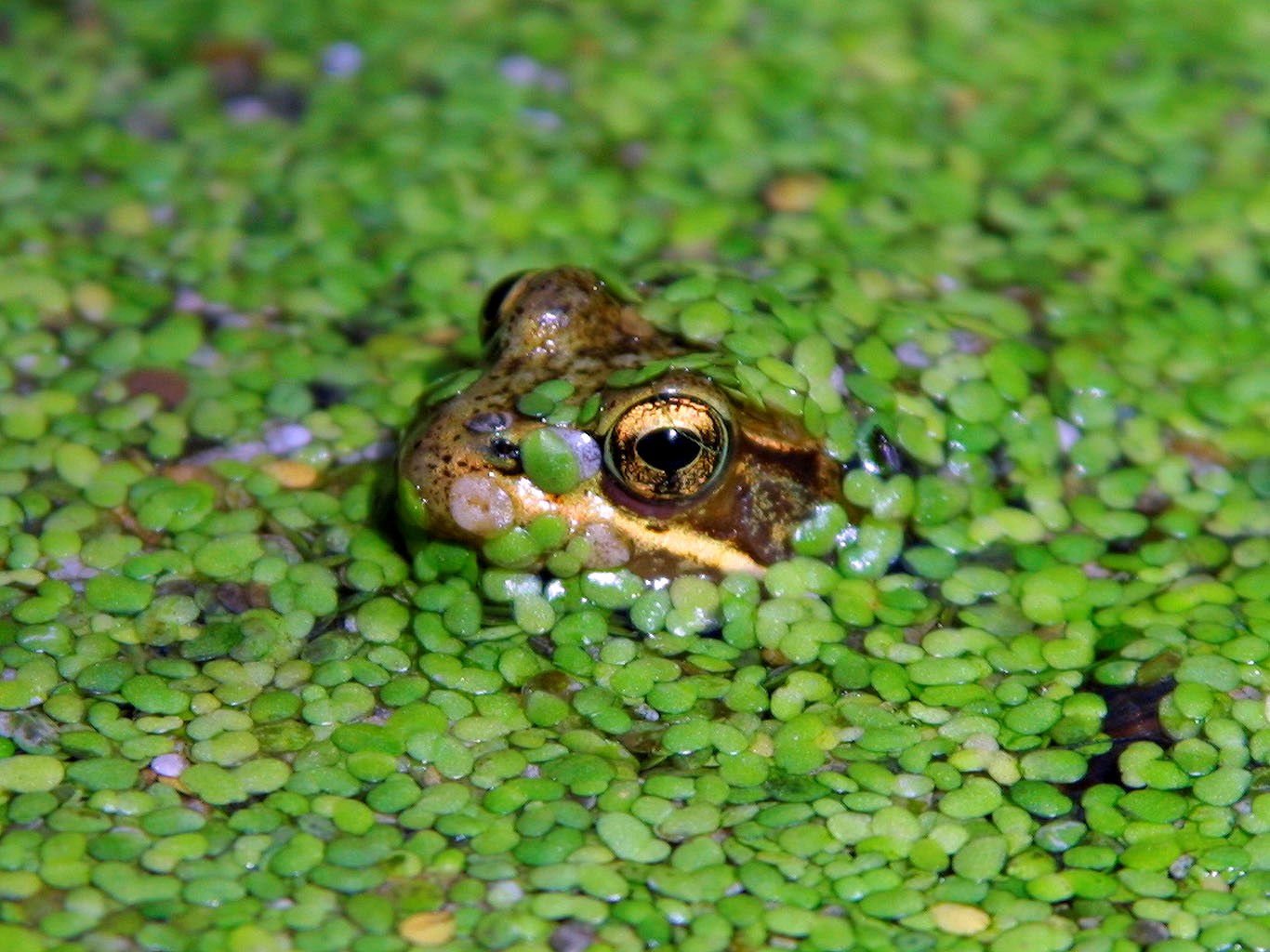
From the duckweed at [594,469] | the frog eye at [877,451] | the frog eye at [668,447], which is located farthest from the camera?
the frog eye at [877,451]

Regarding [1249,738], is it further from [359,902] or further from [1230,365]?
[359,902]

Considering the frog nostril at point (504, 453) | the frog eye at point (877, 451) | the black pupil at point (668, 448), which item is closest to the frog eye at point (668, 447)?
the black pupil at point (668, 448)

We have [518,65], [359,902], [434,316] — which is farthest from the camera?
[518,65]

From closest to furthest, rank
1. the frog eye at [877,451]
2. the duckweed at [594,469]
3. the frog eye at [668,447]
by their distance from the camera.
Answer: the duckweed at [594,469]
the frog eye at [668,447]
the frog eye at [877,451]

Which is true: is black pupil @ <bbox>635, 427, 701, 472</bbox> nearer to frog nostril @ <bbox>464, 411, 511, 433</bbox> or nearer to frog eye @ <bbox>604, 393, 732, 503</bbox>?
frog eye @ <bbox>604, 393, 732, 503</bbox>

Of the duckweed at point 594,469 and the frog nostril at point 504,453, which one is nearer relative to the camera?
the duckweed at point 594,469

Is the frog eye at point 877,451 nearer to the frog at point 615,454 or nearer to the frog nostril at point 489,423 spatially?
the frog at point 615,454

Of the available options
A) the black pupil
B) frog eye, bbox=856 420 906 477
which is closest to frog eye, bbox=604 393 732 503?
the black pupil

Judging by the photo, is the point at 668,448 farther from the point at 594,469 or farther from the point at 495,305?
the point at 495,305

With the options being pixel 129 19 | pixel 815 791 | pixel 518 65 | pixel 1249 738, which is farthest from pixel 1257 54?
pixel 129 19
